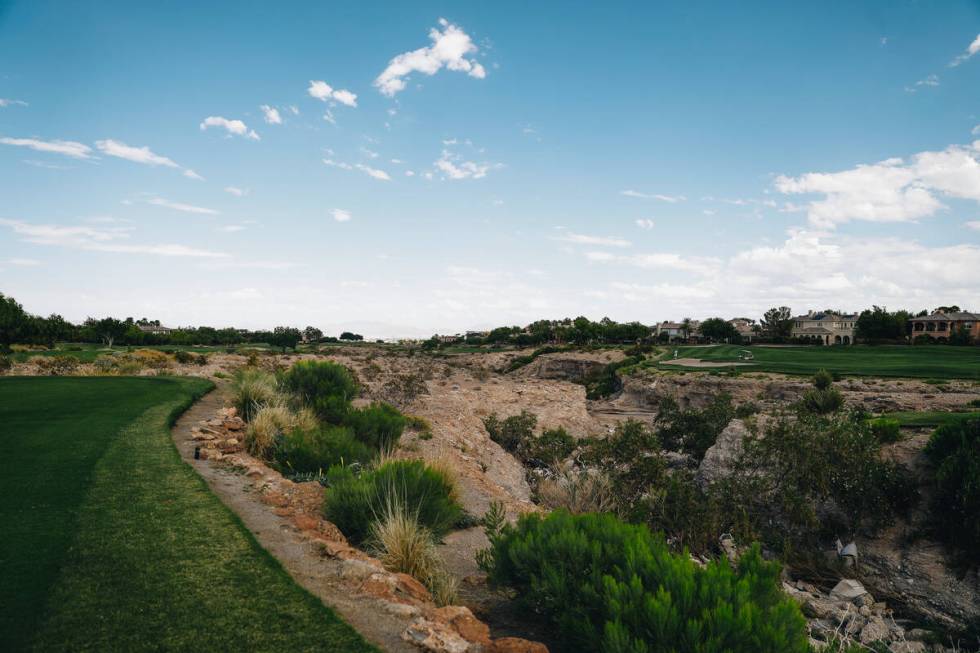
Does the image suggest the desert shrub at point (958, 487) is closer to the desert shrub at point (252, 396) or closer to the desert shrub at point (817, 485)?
the desert shrub at point (817, 485)

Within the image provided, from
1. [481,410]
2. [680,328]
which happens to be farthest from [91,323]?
[680,328]

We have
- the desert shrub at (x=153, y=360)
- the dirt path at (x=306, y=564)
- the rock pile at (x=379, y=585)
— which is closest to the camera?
the rock pile at (x=379, y=585)

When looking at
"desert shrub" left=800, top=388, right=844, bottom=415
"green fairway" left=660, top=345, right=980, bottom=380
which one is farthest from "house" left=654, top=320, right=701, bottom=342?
"desert shrub" left=800, top=388, right=844, bottom=415

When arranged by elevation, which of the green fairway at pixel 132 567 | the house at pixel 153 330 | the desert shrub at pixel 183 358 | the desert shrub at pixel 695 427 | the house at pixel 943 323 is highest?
the house at pixel 943 323

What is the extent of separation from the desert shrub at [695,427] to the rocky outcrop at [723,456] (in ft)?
8.30

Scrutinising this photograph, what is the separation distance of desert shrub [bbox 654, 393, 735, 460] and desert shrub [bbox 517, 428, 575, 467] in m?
4.50

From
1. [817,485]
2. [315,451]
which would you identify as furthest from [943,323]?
[315,451]

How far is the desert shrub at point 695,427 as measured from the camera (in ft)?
70.0

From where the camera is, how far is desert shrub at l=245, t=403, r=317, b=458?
471 inches

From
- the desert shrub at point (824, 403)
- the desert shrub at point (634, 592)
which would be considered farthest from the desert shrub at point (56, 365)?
the desert shrub at point (824, 403)

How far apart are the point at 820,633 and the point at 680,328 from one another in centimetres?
13621

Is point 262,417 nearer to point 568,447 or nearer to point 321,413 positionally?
point 321,413

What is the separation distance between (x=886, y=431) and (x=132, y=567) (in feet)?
54.8

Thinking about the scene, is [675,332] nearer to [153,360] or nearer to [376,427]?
[153,360]
